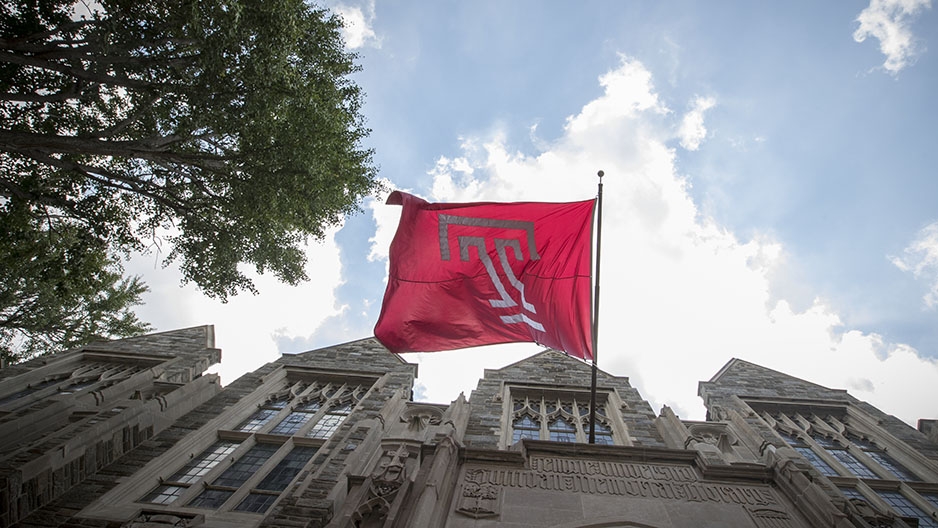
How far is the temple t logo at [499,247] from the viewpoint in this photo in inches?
318

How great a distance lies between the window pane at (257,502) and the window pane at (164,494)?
1367 millimetres

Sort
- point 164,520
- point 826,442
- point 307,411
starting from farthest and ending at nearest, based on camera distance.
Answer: point 307,411 → point 826,442 → point 164,520

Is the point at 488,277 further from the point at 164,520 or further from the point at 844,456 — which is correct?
the point at 844,456

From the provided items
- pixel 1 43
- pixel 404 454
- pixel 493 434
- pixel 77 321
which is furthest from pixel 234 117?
pixel 77 321

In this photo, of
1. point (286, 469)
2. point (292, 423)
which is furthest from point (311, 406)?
point (286, 469)

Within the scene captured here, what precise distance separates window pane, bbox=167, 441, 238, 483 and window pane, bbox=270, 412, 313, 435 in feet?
3.54

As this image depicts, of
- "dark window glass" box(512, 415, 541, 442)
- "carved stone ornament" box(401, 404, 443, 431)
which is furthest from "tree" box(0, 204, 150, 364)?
"dark window glass" box(512, 415, 541, 442)

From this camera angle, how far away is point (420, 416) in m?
10.9

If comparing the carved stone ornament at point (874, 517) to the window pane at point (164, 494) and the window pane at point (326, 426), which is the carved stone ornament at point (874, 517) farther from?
the window pane at point (164, 494)

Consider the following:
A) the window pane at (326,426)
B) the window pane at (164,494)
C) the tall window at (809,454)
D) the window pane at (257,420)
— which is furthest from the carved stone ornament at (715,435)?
the window pane at (257,420)

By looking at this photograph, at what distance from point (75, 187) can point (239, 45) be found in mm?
6160

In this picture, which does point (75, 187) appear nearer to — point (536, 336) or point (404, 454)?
point (404, 454)

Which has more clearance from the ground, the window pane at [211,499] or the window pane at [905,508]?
the window pane at [905,508]

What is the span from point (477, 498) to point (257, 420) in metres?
8.16
